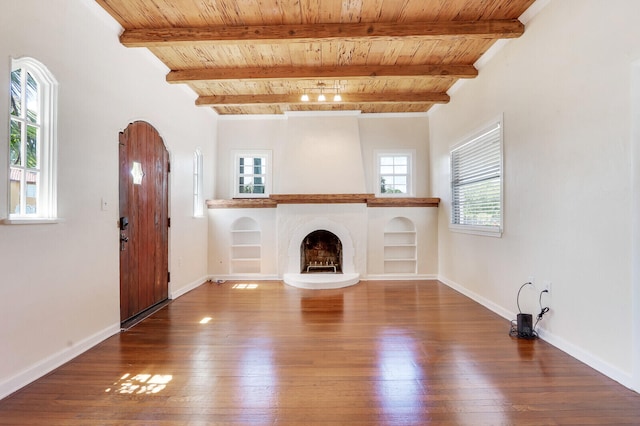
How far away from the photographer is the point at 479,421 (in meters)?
1.74

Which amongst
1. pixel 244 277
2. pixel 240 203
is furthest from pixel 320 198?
pixel 244 277

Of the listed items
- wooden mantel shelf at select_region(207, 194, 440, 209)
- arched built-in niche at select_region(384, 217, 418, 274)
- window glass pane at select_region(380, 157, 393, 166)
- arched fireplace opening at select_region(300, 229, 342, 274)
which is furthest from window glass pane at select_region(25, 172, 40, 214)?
window glass pane at select_region(380, 157, 393, 166)

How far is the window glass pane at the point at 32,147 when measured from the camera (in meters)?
2.21

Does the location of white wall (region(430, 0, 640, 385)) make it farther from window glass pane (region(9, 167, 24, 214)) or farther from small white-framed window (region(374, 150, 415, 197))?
window glass pane (region(9, 167, 24, 214))

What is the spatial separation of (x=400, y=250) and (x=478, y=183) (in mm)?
2010

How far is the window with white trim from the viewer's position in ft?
6.93

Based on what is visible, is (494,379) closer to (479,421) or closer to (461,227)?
(479,421)

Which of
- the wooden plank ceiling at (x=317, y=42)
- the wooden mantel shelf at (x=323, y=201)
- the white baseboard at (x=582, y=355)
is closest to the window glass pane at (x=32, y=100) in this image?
the wooden plank ceiling at (x=317, y=42)

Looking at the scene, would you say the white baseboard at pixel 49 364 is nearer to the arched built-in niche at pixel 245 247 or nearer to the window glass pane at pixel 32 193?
the window glass pane at pixel 32 193

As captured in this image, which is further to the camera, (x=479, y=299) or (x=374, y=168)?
(x=374, y=168)

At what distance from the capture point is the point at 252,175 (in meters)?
5.97

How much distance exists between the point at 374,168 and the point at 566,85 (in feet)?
11.5

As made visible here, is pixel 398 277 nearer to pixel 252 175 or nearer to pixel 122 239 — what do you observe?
pixel 252 175

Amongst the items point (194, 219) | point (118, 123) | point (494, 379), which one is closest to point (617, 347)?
point (494, 379)
